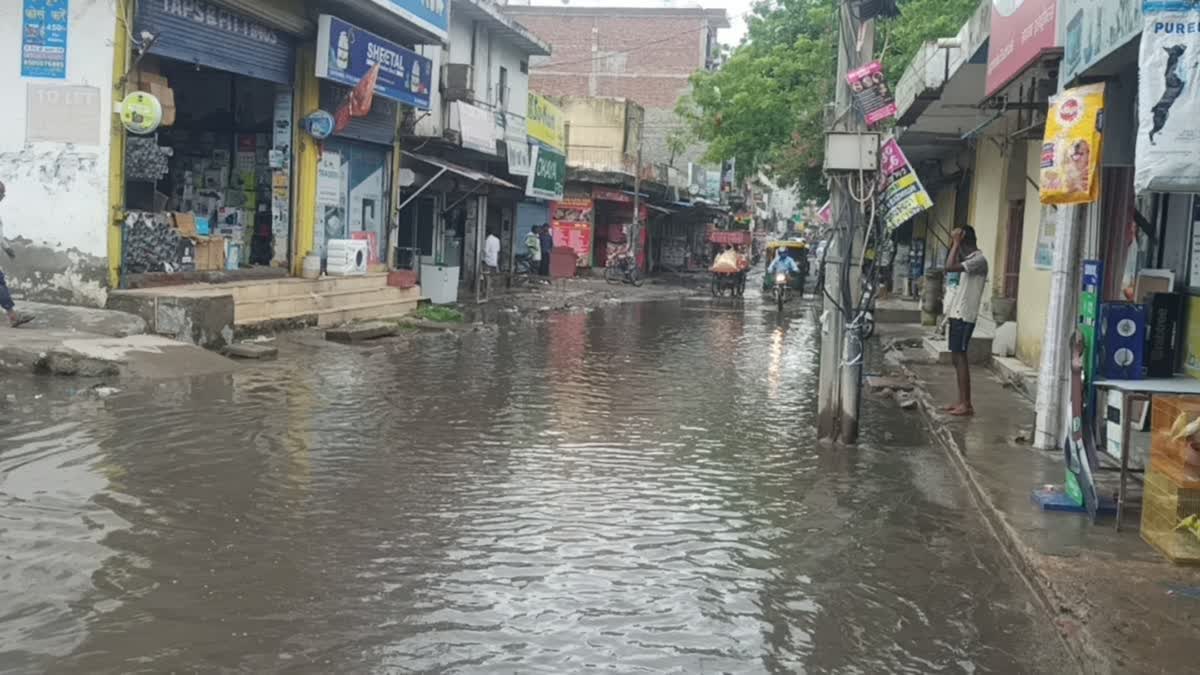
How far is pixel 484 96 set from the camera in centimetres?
2880

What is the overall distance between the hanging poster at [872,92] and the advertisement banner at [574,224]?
32.4 metres

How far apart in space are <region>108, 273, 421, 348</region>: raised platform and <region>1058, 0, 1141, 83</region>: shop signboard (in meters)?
9.93

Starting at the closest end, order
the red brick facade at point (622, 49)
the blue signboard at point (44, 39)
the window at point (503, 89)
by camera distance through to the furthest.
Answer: the blue signboard at point (44, 39) → the window at point (503, 89) → the red brick facade at point (622, 49)

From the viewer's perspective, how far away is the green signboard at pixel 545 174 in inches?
1186

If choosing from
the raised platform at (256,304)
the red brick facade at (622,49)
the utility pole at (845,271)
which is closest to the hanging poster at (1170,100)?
the utility pole at (845,271)

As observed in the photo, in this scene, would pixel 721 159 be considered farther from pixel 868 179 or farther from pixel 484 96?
pixel 868 179

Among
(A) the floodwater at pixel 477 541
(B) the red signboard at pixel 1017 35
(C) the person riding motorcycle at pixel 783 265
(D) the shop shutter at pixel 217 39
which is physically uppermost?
(D) the shop shutter at pixel 217 39

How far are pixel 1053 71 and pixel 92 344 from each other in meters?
9.82

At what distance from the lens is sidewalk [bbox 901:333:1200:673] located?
14.9 ft

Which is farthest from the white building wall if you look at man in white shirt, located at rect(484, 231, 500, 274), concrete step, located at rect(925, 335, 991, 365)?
man in white shirt, located at rect(484, 231, 500, 274)

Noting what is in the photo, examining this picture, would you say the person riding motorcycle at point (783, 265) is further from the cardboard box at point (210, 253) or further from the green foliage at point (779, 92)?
the cardboard box at point (210, 253)

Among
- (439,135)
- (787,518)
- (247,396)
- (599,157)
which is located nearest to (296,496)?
(787,518)

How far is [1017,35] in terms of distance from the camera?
378 inches

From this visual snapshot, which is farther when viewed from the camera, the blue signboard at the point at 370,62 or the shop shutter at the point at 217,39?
the blue signboard at the point at 370,62
